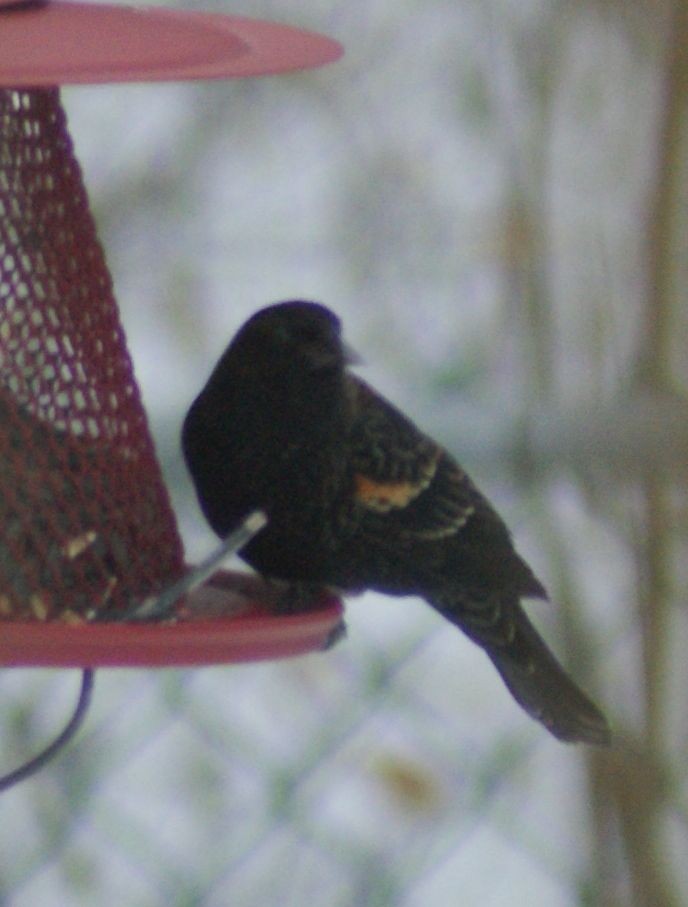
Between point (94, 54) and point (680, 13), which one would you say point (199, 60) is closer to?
point (94, 54)

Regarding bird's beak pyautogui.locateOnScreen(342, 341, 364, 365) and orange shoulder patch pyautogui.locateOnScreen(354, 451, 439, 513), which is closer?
bird's beak pyautogui.locateOnScreen(342, 341, 364, 365)

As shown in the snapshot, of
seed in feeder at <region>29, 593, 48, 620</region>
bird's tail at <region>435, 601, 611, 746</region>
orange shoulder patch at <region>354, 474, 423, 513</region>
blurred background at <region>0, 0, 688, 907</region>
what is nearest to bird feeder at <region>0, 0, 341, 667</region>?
seed in feeder at <region>29, 593, 48, 620</region>

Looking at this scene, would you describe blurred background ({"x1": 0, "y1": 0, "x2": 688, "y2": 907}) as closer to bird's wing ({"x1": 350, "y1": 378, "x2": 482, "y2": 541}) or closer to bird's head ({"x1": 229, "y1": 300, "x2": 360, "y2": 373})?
bird's wing ({"x1": 350, "y1": 378, "x2": 482, "y2": 541})

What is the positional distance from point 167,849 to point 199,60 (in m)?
2.53

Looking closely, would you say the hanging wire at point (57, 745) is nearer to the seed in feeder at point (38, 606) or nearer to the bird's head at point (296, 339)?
the seed in feeder at point (38, 606)

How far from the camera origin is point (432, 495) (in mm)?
2902

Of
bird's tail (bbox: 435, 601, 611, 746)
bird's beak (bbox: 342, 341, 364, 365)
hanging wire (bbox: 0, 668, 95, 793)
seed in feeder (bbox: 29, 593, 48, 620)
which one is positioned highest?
seed in feeder (bbox: 29, 593, 48, 620)

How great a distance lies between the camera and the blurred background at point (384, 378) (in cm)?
330

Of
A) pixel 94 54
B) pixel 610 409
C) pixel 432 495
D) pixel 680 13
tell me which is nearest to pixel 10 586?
pixel 94 54

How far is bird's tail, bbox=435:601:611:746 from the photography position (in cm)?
285

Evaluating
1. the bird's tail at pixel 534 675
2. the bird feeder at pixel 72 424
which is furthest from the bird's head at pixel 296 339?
the bird's tail at pixel 534 675

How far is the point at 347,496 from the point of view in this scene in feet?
8.83

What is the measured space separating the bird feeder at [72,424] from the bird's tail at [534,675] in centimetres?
80

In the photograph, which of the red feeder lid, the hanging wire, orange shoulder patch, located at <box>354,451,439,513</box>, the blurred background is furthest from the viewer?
the blurred background
